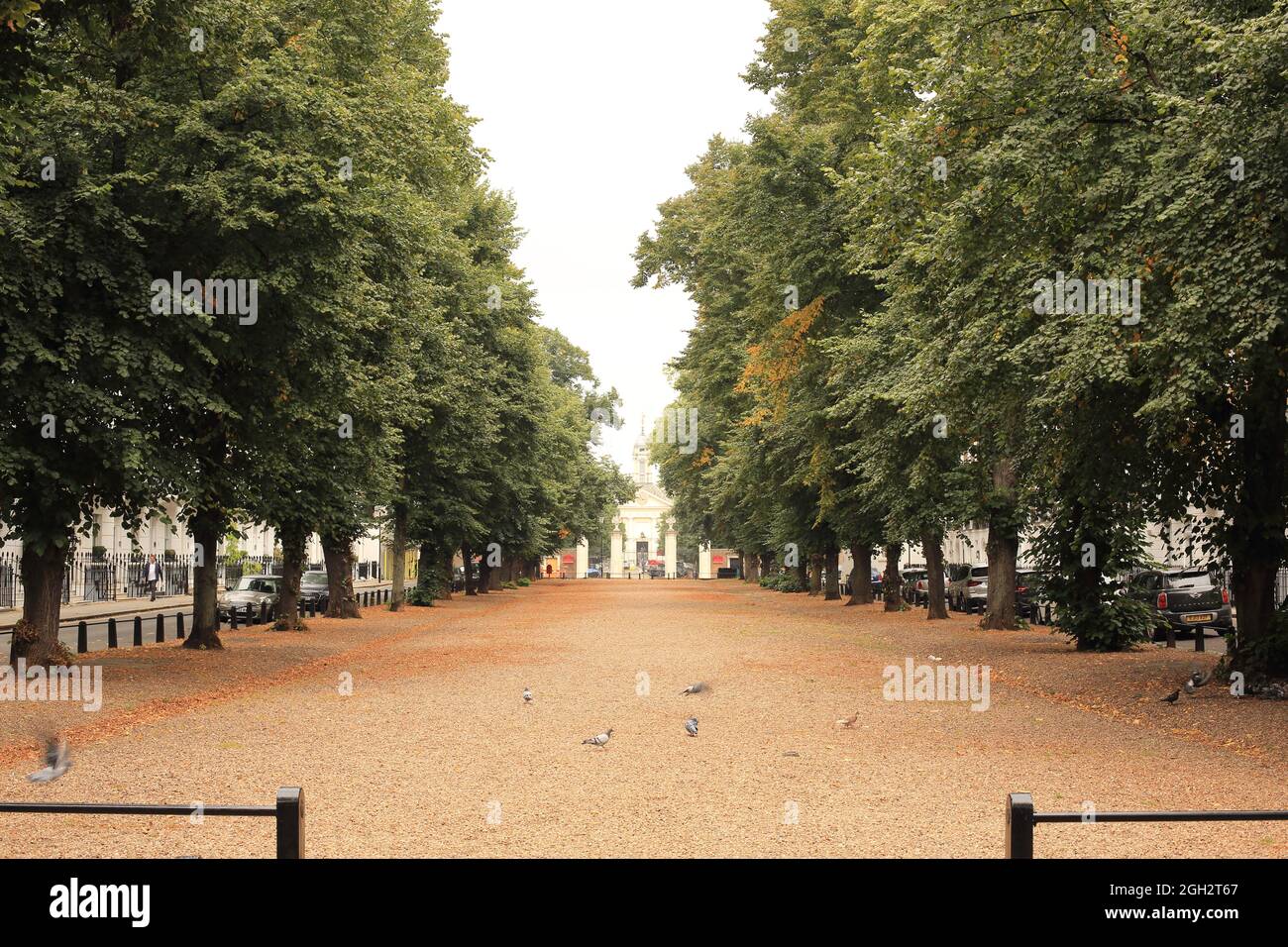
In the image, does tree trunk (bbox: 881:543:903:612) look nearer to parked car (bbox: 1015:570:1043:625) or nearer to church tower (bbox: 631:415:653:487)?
parked car (bbox: 1015:570:1043:625)

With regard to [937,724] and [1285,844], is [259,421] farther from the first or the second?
[1285,844]

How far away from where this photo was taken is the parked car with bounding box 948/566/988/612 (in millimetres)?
44719

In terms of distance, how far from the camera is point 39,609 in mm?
19734

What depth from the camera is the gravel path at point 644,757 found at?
850 centimetres

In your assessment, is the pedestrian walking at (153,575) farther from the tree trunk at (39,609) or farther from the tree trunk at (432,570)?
the tree trunk at (39,609)

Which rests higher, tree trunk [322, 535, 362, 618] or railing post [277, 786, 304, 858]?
railing post [277, 786, 304, 858]

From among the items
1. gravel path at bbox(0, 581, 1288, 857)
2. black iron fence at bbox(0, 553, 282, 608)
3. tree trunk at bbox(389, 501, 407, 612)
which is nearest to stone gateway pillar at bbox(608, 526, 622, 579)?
black iron fence at bbox(0, 553, 282, 608)

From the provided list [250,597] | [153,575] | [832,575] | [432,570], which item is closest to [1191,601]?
[832,575]

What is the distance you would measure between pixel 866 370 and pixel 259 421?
13737 millimetres

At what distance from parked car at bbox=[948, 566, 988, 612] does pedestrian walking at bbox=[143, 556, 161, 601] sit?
32.9 metres

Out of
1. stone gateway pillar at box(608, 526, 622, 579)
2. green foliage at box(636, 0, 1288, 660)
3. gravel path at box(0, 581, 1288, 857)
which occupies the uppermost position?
green foliage at box(636, 0, 1288, 660)

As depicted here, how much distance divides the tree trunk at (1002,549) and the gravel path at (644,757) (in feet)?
21.3

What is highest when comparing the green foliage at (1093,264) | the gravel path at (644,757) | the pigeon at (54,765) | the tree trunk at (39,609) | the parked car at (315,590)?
the green foliage at (1093,264)

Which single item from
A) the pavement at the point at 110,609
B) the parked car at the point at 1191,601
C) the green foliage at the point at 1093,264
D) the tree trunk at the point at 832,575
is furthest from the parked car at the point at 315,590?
the parked car at the point at 1191,601
